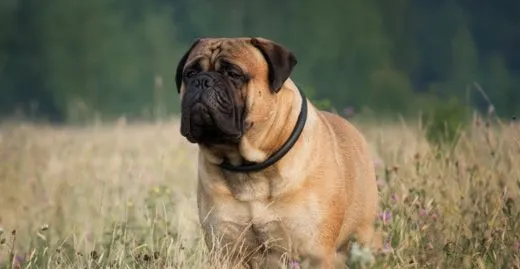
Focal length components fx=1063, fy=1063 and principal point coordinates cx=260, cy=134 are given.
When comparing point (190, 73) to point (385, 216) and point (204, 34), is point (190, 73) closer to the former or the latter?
point (385, 216)

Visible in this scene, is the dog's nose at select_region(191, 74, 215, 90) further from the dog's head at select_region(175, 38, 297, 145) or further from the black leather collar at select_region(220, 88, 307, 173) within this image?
the black leather collar at select_region(220, 88, 307, 173)

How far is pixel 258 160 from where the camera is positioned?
18.0 feet

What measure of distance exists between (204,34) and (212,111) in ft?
170

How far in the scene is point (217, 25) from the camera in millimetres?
58906

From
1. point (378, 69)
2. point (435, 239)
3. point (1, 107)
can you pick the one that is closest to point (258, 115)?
point (435, 239)

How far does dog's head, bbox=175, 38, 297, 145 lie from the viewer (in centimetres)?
532

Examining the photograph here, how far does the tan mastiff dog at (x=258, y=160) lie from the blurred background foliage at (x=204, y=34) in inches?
1559

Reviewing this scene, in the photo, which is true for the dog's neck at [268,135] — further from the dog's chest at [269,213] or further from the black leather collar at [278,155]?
the dog's chest at [269,213]

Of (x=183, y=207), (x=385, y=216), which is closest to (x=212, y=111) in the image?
(x=385, y=216)

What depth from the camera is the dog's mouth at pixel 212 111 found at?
530cm

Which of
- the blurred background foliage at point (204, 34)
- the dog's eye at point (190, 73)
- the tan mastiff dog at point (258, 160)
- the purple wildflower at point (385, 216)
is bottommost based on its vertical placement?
the blurred background foliage at point (204, 34)

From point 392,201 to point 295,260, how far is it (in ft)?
4.45

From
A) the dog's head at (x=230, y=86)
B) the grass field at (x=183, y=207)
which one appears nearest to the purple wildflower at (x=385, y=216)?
the grass field at (x=183, y=207)

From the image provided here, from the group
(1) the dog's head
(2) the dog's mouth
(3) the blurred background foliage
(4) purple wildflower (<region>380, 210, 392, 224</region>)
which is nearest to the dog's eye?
(1) the dog's head
